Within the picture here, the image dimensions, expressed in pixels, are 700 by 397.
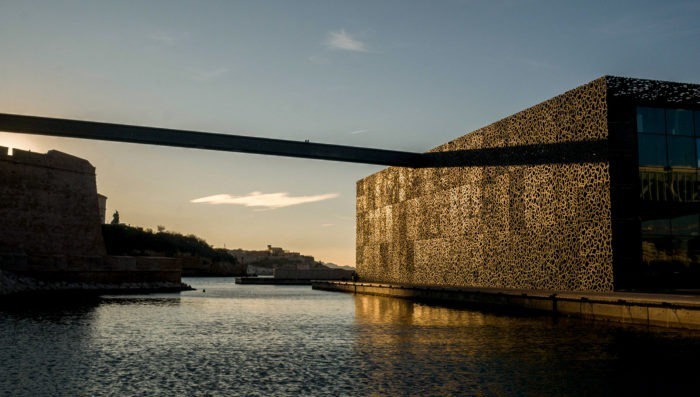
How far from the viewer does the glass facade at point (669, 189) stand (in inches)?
1110

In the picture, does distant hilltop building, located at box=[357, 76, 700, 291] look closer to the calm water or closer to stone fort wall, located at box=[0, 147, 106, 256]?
the calm water

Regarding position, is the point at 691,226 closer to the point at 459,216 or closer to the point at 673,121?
the point at 673,121

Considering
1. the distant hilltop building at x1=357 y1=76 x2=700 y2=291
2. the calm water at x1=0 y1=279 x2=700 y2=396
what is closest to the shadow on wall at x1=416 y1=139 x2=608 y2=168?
the distant hilltop building at x1=357 y1=76 x2=700 y2=291

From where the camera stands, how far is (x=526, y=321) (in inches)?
853

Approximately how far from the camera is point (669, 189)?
95.1ft

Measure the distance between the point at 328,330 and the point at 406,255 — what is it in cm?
2858

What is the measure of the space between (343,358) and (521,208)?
22.2 metres

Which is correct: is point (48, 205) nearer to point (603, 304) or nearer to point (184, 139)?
point (184, 139)

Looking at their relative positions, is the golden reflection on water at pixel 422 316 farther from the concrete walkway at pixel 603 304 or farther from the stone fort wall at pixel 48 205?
the stone fort wall at pixel 48 205

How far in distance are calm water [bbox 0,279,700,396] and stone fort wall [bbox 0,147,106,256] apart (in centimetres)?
2224

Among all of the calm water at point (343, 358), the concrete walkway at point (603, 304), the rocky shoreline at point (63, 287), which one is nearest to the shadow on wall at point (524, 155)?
the concrete walkway at point (603, 304)

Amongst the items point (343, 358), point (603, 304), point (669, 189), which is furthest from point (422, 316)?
point (669, 189)

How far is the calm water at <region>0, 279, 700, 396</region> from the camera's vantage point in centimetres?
1041

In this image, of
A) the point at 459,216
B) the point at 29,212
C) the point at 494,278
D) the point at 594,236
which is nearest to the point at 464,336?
the point at 594,236
